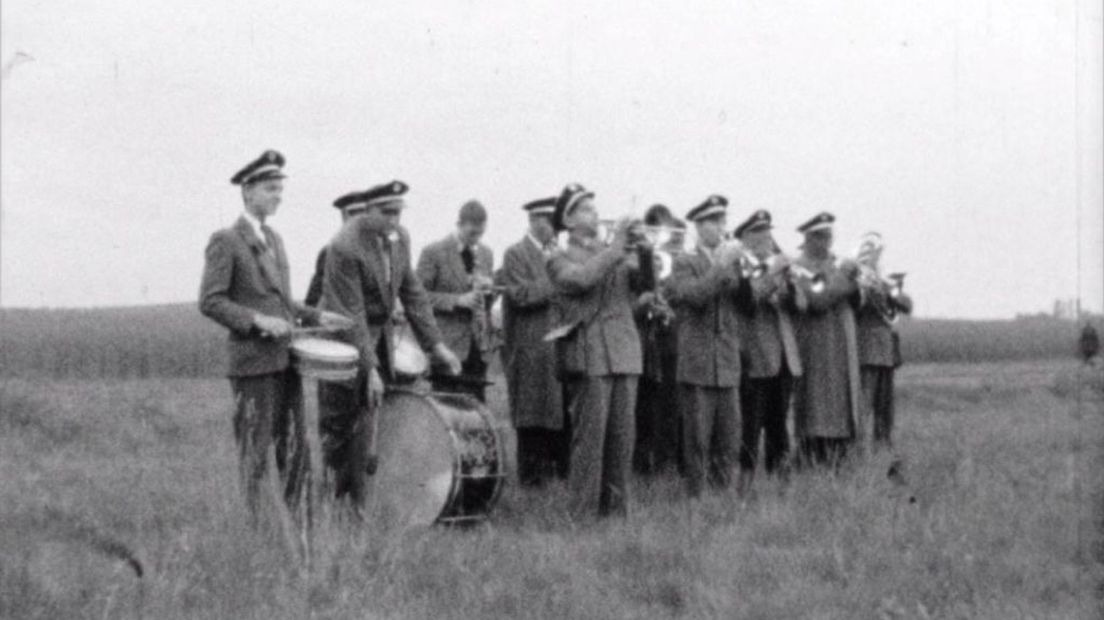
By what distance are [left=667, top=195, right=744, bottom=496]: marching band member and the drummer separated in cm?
211

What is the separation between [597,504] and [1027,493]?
104 inches

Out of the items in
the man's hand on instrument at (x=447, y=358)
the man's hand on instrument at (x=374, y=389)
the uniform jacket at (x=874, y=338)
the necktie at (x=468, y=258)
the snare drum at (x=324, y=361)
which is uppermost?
the necktie at (x=468, y=258)

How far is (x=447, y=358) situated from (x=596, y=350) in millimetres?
977

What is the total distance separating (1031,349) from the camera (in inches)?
1973

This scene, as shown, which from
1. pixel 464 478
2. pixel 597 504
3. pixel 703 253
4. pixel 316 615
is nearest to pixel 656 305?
pixel 703 253

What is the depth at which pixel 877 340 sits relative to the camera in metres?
15.3

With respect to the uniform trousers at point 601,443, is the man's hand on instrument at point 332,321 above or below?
above

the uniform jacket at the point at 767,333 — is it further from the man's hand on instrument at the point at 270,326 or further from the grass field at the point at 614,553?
the man's hand on instrument at the point at 270,326

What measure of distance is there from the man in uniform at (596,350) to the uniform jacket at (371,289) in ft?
2.96

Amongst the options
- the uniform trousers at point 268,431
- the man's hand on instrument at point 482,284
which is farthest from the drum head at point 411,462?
the man's hand on instrument at point 482,284

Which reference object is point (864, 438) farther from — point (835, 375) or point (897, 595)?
point (897, 595)

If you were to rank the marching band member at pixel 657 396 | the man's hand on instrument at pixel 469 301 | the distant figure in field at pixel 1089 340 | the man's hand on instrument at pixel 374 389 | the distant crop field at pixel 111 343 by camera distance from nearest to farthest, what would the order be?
the distant figure in field at pixel 1089 340 < the man's hand on instrument at pixel 374 389 < the man's hand on instrument at pixel 469 301 < the marching band member at pixel 657 396 < the distant crop field at pixel 111 343

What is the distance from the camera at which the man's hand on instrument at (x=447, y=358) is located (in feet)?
36.1

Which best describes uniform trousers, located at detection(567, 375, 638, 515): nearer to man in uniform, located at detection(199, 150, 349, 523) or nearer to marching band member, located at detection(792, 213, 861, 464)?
man in uniform, located at detection(199, 150, 349, 523)
